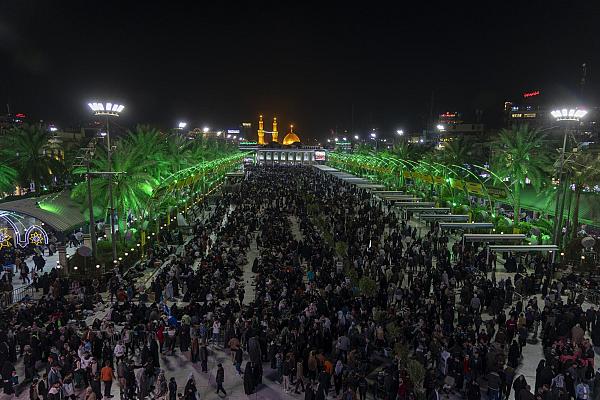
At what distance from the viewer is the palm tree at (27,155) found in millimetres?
38000

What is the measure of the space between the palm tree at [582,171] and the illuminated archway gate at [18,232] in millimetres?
27693

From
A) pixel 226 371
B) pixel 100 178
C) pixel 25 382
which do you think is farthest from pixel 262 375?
pixel 100 178

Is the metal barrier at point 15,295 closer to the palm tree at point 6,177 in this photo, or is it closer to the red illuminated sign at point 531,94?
the palm tree at point 6,177

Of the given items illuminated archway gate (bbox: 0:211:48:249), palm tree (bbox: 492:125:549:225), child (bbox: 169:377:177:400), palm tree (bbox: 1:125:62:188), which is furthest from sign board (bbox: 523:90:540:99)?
child (bbox: 169:377:177:400)

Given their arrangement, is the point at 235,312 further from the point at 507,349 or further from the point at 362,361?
the point at 507,349

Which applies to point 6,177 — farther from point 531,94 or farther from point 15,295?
point 531,94

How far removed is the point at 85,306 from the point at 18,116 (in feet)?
353

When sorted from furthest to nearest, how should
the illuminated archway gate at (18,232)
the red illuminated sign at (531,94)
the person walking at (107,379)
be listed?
the red illuminated sign at (531,94) < the illuminated archway gate at (18,232) < the person walking at (107,379)

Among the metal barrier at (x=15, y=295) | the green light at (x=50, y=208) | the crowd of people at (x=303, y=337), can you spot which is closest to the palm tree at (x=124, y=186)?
the green light at (x=50, y=208)

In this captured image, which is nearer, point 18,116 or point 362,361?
point 362,361

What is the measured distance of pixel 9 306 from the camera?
651 inches

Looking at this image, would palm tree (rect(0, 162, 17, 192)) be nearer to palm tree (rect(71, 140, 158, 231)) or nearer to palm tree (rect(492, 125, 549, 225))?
palm tree (rect(71, 140, 158, 231))

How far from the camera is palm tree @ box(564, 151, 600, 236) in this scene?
81.5ft

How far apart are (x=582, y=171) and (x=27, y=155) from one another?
39.3 m
